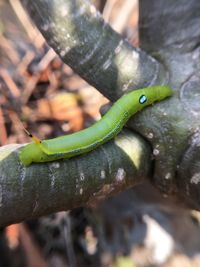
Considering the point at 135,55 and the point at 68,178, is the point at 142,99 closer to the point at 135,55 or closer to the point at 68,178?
the point at 135,55

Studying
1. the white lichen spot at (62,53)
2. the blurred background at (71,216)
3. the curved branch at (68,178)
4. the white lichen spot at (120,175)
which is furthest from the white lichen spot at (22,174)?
the blurred background at (71,216)

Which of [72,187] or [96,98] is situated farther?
[96,98]

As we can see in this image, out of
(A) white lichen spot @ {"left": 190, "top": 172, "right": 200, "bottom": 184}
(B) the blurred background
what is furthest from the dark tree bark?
(B) the blurred background

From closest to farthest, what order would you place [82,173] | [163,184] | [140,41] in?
[82,173] < [163,184] < [140,41]

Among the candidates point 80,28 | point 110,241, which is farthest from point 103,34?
point 110,241

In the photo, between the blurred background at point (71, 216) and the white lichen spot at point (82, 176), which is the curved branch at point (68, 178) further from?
the blurred background at point (71, 216)

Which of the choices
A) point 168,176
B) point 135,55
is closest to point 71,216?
point 168,176

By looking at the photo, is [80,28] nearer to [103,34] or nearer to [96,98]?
[103,34]

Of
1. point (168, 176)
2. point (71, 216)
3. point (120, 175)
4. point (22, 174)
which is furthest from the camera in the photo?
point (71, 216)
